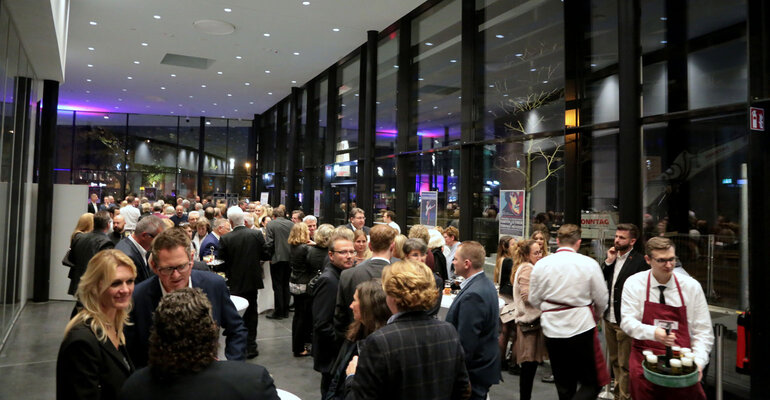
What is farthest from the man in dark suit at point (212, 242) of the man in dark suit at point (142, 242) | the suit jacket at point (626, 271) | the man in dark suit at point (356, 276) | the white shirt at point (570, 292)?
the suit jacket at point (626, 271)

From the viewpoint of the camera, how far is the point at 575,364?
3.70m

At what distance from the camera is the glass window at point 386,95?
10.2 metres

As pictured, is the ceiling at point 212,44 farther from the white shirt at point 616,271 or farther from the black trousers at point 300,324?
the white shirt at point 616,271

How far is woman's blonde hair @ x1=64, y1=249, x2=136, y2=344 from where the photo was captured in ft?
6.33

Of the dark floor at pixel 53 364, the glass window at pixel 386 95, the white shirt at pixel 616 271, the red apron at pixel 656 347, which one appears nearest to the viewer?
the red apron at pixel 656 347

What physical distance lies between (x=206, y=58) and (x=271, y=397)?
1287 centimetres

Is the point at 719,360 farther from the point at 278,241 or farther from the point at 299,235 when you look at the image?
the point at 278,241

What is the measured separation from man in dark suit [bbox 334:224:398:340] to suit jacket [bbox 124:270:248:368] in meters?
0.66

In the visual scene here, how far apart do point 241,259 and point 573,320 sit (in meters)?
3.71

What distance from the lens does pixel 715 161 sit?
4719mm

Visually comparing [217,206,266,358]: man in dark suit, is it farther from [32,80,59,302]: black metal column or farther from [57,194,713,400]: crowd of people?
[32,80,59,302]: black metal column

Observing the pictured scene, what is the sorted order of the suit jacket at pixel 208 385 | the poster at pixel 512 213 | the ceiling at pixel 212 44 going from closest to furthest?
the suit jacket at pixel 208 385, the poster at pixel 512 213, the ceiling at pixel 212 44

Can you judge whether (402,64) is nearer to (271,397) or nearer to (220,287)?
(220,287)

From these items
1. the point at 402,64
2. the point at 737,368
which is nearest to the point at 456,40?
the point at 402,64
